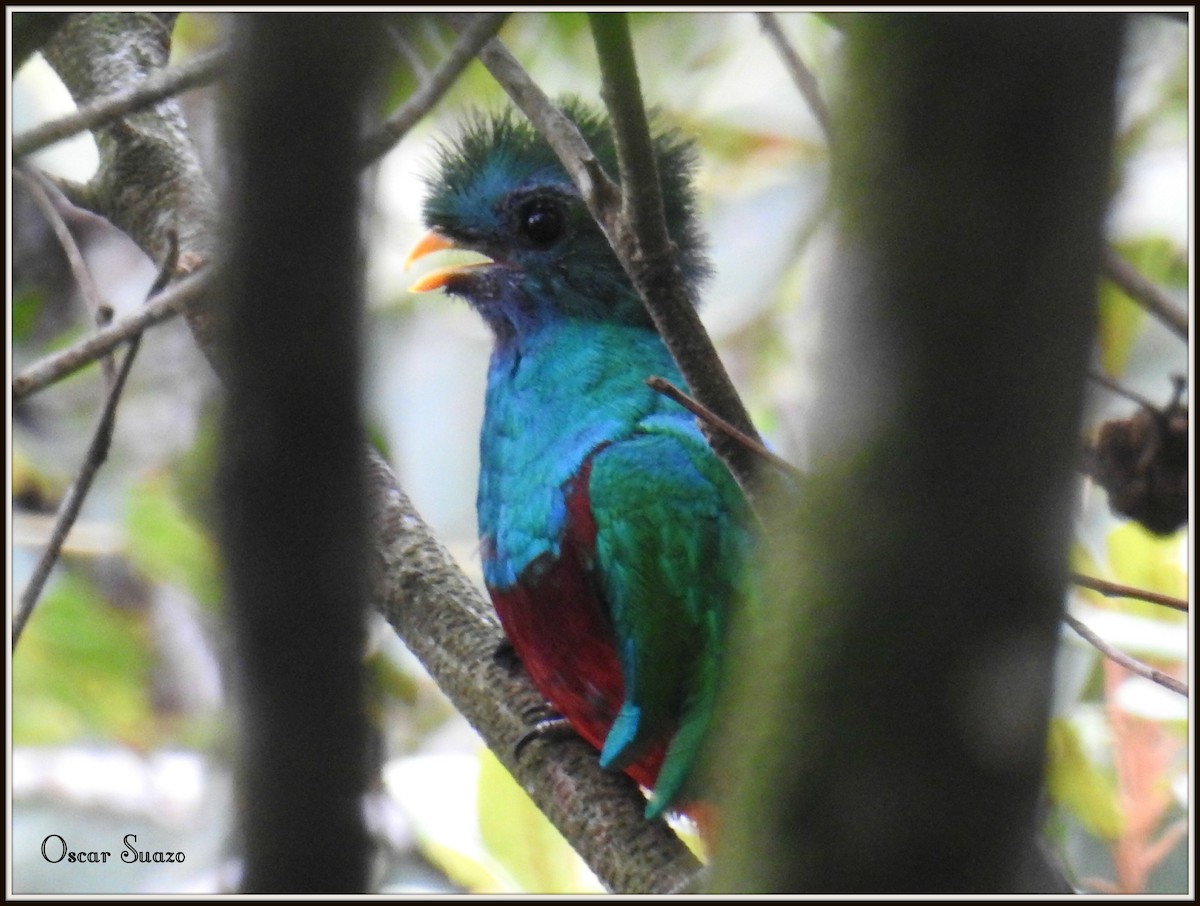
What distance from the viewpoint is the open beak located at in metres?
2.91

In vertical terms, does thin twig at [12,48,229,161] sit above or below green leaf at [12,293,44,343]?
below

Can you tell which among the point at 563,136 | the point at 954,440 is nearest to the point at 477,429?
the point at 563,136

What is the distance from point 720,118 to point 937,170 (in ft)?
7.76

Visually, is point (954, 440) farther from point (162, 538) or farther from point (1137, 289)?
point (162, 538)

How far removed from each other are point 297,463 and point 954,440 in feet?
1.37

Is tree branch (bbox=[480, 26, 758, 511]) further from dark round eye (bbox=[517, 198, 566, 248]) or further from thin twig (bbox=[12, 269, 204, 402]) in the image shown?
dark round eye (bbox=[517, 198, 566, 248])

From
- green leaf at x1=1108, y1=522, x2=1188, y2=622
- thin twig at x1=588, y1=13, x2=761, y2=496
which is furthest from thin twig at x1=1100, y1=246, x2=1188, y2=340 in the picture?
green leaf at x1=1108, y1=522, x2=1188, y2=622

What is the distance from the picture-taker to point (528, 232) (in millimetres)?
2936

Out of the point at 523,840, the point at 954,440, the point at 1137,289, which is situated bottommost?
the point at 954,440

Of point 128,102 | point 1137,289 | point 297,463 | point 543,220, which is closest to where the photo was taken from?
point 297,463

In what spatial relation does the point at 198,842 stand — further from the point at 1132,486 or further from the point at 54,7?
the point at 1132,486

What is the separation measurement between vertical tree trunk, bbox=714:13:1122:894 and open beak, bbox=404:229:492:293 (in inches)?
79.6

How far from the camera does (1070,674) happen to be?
2.64 metres

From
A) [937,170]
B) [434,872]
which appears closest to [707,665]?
[434,872]
